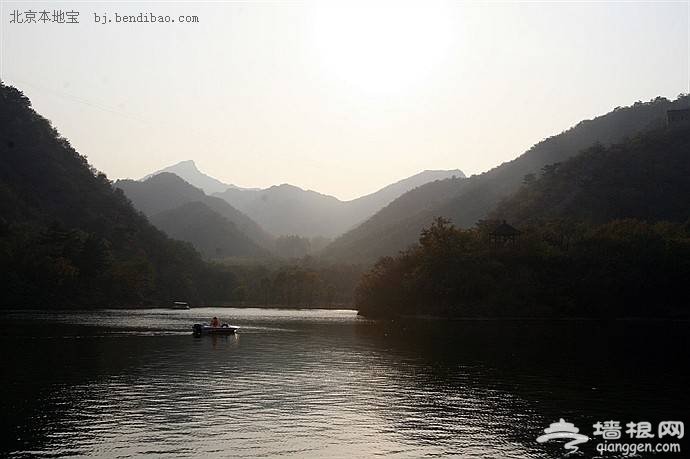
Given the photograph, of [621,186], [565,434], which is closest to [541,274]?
[621,186]

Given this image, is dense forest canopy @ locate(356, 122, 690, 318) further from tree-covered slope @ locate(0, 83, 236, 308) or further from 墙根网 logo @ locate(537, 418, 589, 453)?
墙根网 logo @ locate(537, 418, 589, 453)

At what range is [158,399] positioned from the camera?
109 feet

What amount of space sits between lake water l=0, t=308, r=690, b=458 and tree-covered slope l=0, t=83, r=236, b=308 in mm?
72856

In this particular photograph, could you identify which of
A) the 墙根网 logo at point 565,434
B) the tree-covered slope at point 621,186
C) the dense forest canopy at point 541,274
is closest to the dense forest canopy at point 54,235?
the dense forest canopy at point 541,274

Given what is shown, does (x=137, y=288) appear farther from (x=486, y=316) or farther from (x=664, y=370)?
(x=664, y=370)

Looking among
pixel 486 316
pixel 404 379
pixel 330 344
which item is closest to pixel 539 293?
pixel 486 316

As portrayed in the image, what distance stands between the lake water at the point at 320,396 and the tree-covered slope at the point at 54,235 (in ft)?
239

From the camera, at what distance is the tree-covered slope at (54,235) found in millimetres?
134250

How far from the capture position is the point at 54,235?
141625 mm

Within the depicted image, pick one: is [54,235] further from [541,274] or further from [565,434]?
[565,434]

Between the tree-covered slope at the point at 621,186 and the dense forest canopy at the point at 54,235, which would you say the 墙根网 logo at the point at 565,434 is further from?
the tree-covered slope at the point at 621,186

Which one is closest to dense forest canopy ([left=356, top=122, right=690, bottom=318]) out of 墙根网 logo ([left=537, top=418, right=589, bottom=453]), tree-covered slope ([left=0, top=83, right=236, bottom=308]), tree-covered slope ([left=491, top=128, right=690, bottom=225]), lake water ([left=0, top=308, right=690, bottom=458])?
tree-covered slope ([left=491, top=128, right=690, bottom=225])

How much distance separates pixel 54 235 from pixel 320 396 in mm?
122915

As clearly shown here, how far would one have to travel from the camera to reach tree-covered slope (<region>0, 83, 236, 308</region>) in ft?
440
